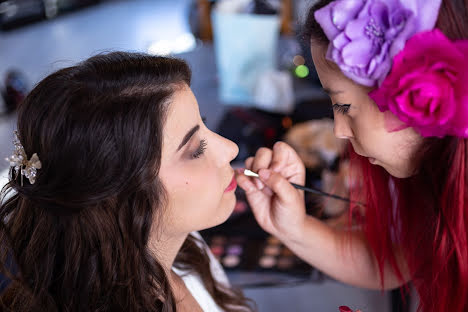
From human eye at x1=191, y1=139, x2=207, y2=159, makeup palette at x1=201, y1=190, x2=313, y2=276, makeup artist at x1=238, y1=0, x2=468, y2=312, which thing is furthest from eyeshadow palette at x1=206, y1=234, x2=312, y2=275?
human eye at x1=191, y1=139, x2=207, y2=159

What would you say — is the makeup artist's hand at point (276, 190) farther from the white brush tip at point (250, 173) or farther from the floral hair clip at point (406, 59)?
the floral hair clip at point (406, 59)

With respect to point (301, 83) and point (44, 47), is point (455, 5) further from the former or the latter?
point (44, 47)

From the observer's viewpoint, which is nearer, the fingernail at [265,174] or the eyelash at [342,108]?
the eyelash at [342,108]

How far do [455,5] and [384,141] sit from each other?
18cm

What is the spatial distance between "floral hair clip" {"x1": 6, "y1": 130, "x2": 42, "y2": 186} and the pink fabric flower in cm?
48

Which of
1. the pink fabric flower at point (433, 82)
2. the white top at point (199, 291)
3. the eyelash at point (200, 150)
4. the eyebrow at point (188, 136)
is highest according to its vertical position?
the pink fabric flower at point (433, 82)

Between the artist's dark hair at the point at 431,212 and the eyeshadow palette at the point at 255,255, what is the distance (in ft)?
0.96

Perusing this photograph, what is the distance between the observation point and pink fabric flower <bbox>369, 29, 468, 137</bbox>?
504 millimetres

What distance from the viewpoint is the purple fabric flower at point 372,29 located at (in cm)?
52

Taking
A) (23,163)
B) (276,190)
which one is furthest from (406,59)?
(23,163)

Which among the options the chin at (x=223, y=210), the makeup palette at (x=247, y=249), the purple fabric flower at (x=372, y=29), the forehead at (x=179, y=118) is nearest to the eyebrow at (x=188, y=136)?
the forehead at (x=179, y=118)

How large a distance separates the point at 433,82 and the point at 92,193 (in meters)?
0.47

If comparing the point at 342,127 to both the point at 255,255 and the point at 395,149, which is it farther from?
the point at 255,255

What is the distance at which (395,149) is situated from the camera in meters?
0.63
